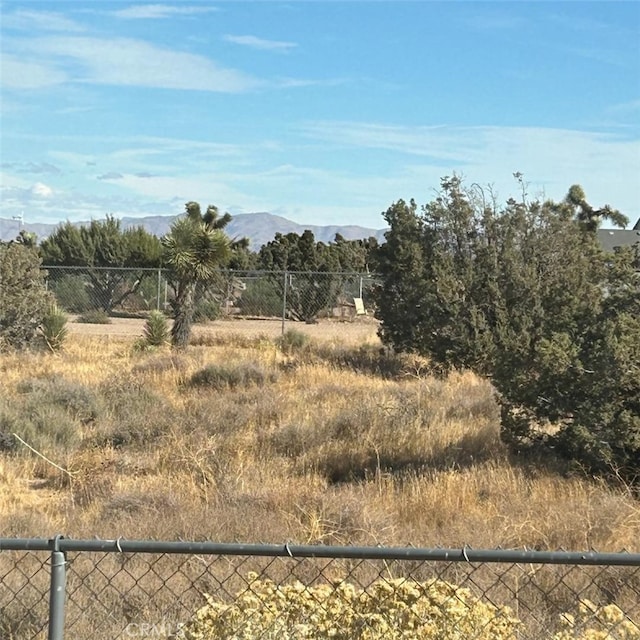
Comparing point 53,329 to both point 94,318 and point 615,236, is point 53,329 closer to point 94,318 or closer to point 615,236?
point 94,318

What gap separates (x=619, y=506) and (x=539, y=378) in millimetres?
2090

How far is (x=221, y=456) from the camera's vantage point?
9695mm

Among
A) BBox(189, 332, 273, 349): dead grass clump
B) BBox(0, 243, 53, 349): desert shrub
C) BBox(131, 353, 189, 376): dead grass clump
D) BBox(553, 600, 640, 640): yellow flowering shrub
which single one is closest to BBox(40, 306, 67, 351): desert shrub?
BBox(0, 243, 53, 349): desert shrub

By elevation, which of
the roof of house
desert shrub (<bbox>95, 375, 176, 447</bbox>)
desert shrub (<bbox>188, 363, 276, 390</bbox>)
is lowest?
desert shrub (<bbox>95, 375, 176, 447</bbox>)

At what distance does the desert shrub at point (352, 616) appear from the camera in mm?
3689

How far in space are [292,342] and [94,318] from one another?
11.3 meters

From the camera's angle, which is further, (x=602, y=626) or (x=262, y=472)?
(x=262, y=472)

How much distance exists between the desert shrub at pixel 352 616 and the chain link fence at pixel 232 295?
1018 inches

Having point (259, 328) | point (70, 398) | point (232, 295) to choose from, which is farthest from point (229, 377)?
point (232, 295)

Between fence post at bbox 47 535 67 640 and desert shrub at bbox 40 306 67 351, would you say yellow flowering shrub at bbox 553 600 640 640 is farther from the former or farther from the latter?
desert shrub at bbox 40 306 67 351

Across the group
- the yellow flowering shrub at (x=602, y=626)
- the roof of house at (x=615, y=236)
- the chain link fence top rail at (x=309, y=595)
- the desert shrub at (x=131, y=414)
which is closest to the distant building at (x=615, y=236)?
the roof of house at (x=615, y=236)

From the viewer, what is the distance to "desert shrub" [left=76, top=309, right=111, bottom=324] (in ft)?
95.1

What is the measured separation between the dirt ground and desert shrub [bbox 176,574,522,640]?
58.9 feet

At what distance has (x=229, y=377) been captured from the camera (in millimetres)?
15070
